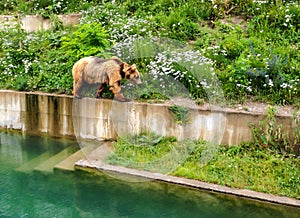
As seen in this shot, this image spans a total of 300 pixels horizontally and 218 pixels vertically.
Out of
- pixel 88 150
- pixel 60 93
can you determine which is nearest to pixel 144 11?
pixel 60 93

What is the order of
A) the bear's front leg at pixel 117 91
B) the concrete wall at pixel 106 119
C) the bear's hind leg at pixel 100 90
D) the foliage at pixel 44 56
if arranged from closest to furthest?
the concrete wall at pixel 106 119, the bear's front leg at pixel 117 91, the bear's hind leg at pixel 100 90, the foliage at pixel 44 56

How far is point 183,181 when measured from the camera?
5359 mm

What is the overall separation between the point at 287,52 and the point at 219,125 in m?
1.94

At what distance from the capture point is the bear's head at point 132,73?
652 centimetres

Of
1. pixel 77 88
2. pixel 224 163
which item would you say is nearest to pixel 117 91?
pixel 77 88

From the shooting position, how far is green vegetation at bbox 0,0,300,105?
20.9 feet

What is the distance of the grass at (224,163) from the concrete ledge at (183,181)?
0.26 ft

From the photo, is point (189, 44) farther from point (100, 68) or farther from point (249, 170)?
point (249, 170)

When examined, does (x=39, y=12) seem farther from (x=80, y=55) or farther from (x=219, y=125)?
(x=219, y=125)

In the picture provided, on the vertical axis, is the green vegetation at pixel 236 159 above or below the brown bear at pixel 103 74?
below

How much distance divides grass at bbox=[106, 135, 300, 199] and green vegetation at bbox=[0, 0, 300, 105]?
859mm

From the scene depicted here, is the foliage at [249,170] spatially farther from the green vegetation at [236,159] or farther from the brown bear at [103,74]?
the brown bear at [103,74]

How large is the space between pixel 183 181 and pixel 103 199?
105 cm

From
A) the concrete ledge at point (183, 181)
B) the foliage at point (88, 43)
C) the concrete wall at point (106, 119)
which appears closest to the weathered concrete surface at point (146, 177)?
the concrete ledge at point (183, 181)
